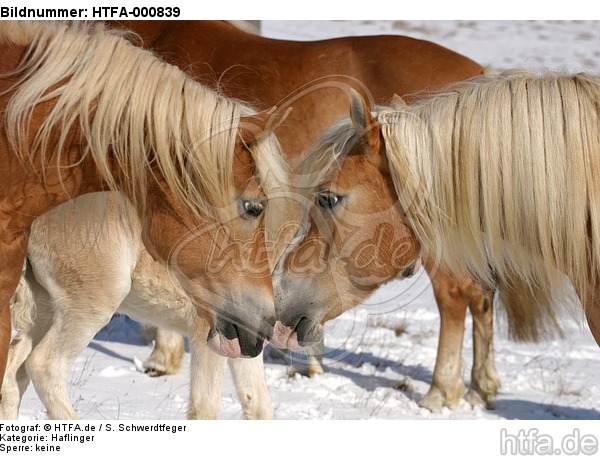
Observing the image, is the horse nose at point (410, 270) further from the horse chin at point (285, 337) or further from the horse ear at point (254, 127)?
the horse ear at point (254, 127)

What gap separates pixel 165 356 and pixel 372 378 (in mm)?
1571

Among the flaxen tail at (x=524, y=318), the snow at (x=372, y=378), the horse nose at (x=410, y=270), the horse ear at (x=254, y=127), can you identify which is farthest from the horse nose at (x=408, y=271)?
the flaxen tail at (x=524, y=318)

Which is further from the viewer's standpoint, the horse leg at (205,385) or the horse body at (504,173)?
the horse leg at (205,385)

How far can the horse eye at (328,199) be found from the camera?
12.1 ft

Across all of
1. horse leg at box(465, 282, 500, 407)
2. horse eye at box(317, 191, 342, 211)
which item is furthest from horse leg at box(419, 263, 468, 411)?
horse eye at box(317, 191, 342, 211)

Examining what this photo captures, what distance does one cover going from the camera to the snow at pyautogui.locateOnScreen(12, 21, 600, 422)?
19.0ft

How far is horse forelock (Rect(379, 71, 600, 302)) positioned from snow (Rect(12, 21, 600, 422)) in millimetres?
1524

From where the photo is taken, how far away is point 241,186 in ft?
11.3

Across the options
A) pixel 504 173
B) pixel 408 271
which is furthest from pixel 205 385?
pixel 504 173

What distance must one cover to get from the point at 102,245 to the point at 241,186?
57.9 inches

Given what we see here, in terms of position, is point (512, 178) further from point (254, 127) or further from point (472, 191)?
point (254, 127)

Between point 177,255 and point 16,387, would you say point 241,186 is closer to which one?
point 177,255

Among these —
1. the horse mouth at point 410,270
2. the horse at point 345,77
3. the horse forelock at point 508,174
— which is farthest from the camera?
the horse at point 345,77

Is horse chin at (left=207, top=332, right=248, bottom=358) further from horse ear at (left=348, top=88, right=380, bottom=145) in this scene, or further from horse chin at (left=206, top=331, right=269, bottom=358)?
horse ear at (left=348, top=88, right=380, bottom=145)
